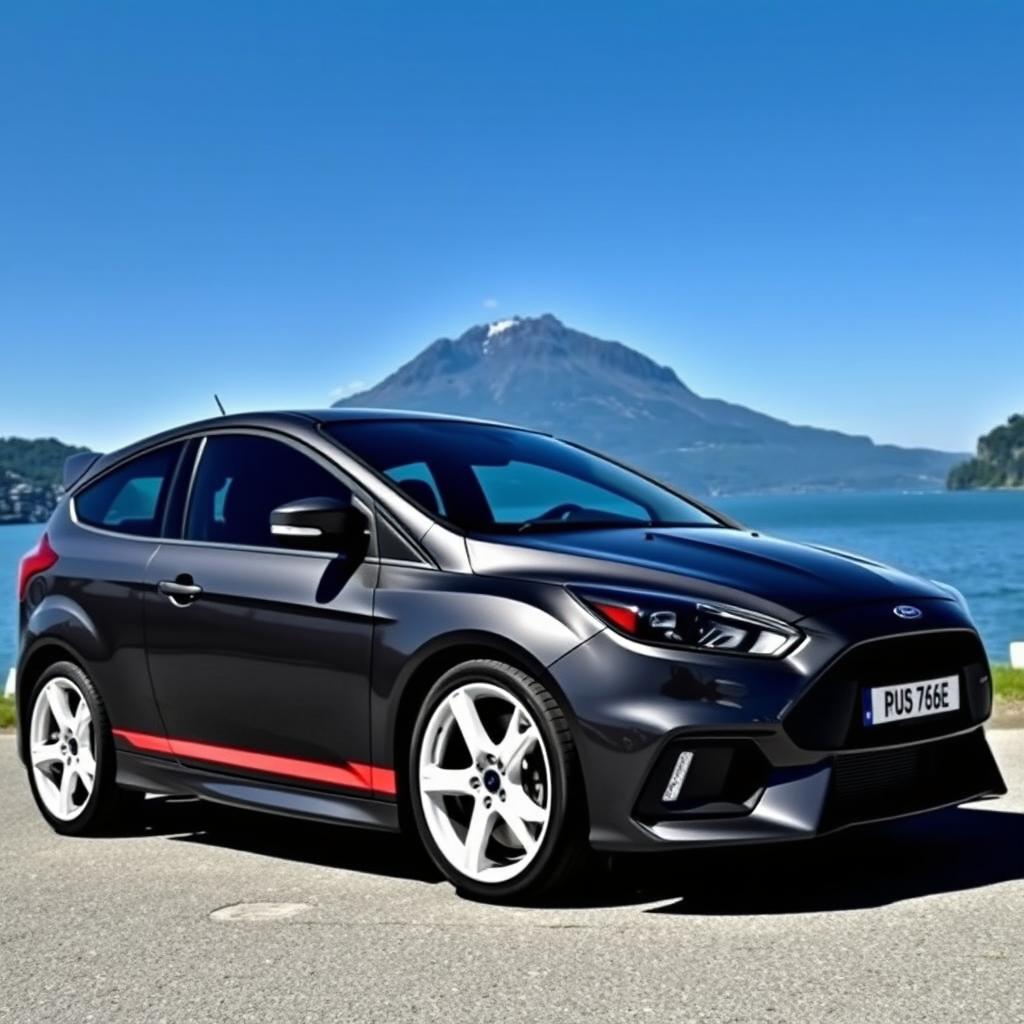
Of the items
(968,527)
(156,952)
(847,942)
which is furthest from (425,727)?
(968,527)

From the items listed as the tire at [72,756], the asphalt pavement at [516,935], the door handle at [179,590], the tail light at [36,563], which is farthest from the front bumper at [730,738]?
the tail light at [36,563]

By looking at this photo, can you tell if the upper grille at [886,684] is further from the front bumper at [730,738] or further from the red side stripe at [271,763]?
Result: the red side stripe at [271,763]

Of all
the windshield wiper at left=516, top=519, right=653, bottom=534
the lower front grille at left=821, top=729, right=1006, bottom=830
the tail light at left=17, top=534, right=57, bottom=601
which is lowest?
the lower front grille at left=821, top=729, right=1006, bottom=830

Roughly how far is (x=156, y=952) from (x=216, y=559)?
171cm

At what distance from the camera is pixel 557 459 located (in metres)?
6.62

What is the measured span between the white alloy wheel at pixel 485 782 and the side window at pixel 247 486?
1016 mm

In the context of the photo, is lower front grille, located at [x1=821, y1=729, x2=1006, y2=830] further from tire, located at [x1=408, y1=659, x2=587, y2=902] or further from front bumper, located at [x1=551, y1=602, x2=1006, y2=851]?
tire, located at [x1=408, y1=659, x2=587, y2=902]

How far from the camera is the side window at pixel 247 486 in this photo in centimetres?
612

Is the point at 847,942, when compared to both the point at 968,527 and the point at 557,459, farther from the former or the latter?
the point at 968,527

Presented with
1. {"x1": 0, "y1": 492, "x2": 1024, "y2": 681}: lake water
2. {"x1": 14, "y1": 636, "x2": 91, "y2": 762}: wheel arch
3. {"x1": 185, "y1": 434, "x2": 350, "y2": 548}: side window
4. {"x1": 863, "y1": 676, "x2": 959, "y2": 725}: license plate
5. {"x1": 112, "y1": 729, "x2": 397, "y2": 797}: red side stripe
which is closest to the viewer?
{"x1": 863, "y1": 676, "x2": 959, "y2": 725}: license plate

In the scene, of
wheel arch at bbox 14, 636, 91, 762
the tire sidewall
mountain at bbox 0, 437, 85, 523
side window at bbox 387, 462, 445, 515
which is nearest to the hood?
side window at bbox 387, 462, 445, 515

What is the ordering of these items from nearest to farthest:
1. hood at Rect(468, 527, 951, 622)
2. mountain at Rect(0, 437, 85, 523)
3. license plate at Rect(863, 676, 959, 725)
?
1. license plate at Rect(863, 676, 959, 725)
2. hood at Rect(468, 527, 951, 622)
3. mountain at Rect(0, 437, 85, 523)

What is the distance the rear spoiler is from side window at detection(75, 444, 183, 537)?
6.7 inches

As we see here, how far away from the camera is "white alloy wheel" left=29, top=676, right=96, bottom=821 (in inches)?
267
